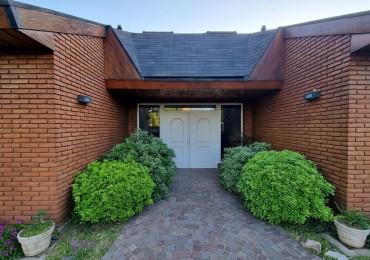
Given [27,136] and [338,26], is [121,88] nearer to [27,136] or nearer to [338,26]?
[27,136]

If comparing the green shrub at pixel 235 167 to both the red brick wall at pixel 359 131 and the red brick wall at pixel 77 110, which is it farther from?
the red brick wall at pixel 77 110

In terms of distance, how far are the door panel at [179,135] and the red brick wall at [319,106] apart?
333 cm

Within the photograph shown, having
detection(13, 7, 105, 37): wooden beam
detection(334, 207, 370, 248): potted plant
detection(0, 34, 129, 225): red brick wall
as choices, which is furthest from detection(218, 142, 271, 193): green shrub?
detection(13, 7, 105, 37): wooden beam

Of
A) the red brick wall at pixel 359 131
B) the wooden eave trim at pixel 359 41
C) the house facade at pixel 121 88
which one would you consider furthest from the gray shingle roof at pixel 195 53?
the red brick wall at pixel 359 131

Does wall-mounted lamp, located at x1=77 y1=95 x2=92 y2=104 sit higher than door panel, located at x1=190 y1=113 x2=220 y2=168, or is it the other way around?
wall-mounted lamp, located at x1=77 y1=95 x2=92 y2=104

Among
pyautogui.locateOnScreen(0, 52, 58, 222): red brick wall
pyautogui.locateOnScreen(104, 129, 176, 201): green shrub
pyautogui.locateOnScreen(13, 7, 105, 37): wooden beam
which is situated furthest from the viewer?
pyautogui.locateOnScreen(104, 129, 176, 201): green shrub

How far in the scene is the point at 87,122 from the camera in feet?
12.5

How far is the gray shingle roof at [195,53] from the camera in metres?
4.96

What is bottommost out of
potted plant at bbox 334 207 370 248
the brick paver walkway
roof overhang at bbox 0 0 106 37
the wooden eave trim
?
the brick paver walkway

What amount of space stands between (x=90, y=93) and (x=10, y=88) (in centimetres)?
136

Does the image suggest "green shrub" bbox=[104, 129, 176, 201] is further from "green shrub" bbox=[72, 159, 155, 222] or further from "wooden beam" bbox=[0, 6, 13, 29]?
"wooden beam" bbox=[0, 6, 13, 29]

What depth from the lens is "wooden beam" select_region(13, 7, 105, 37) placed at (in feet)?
7.48

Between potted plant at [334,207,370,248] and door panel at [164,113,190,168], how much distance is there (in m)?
4.85

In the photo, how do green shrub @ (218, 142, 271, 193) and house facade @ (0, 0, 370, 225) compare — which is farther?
green shrub @ (218, 142, 271, 193)
